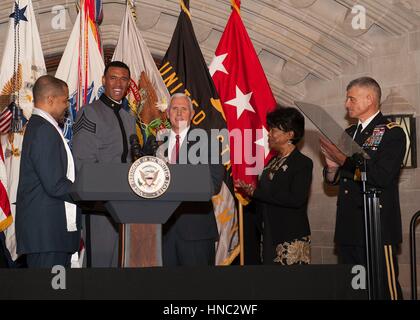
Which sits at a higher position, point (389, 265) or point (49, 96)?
point (49, 96)

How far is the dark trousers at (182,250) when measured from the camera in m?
3.67

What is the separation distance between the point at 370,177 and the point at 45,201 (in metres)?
1.55

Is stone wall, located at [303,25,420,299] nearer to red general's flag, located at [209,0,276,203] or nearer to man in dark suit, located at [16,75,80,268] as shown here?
red general's flag, located at [209,0,276,203]

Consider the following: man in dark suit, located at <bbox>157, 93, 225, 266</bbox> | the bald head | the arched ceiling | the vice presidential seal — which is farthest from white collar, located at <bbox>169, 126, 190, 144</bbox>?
the arched ceiling

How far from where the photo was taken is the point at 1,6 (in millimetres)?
5188

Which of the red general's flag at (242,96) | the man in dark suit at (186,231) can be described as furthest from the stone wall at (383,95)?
the man in dark suit at (186,231)

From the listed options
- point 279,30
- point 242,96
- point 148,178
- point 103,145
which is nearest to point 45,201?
point 103,145

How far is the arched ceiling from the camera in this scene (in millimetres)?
5152

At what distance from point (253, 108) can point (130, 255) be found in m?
2.42

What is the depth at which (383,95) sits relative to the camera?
5051 millimetres

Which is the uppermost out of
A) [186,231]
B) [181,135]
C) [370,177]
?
[181,135]

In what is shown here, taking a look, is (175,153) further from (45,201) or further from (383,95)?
(383,95)

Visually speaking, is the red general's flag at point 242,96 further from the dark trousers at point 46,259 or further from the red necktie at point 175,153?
the dark trousers at point 46,259
